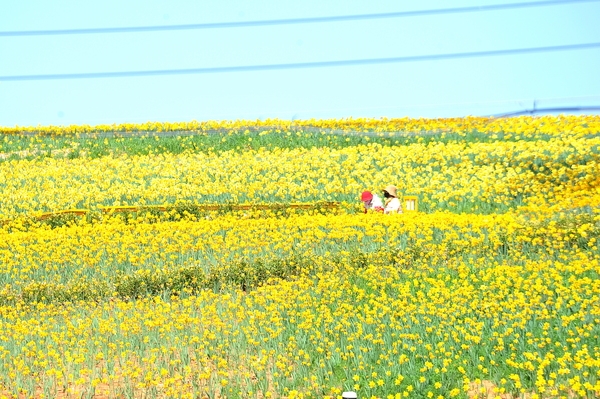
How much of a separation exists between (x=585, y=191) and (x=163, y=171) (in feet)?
40.4

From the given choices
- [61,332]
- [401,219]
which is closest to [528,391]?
[61,332]

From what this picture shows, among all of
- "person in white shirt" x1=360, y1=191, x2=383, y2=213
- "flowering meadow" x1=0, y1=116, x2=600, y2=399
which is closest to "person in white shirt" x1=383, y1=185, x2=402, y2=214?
"person in white shirt" x1=360, y1=191, x2=383, y2=213

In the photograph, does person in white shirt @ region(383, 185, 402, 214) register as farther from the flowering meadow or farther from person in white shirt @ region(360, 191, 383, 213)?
the flowering meadow

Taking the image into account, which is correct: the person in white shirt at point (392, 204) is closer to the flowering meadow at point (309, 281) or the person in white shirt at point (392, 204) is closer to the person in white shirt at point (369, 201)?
the person in white shirt at point (369, 201)

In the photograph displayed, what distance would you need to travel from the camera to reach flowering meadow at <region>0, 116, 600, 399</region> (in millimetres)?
9039

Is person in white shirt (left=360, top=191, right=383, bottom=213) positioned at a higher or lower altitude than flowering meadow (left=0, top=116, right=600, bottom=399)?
higher

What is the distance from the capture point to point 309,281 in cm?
1255

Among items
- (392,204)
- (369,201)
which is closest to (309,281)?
(392,204)

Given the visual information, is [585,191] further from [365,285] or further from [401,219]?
[365,285]

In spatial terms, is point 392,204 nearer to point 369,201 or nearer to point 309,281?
point 369,201

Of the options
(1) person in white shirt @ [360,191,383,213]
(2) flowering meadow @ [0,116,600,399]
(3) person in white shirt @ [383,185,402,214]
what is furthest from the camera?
(1) person in white shirt @ [360,191,383,213]

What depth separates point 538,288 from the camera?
11.1m

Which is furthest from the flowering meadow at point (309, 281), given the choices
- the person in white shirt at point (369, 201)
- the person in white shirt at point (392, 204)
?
the person in white shirt at point (369, 201)

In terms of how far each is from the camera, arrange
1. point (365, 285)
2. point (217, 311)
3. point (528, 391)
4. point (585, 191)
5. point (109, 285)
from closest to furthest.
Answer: point (528, 391), point (217, 311), point (365, 285), point (109, 285), point (585, 191)
